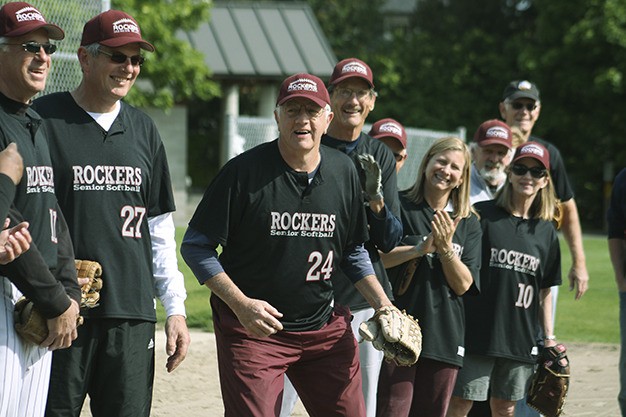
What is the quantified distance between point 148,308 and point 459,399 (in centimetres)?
255

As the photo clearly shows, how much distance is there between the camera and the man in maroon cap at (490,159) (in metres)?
7.21

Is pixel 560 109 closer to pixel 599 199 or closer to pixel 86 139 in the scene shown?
pixel 599 199

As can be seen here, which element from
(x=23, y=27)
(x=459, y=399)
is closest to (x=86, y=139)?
(x=23, y=27)

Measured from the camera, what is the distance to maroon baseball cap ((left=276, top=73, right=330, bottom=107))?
4.84 metres

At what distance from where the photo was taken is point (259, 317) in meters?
4.59

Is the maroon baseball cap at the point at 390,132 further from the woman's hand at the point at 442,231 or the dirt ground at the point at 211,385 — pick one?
the dirt ground at the point at 211,385

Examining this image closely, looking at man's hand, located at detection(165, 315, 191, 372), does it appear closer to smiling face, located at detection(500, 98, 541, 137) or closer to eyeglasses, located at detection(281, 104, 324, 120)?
eyeglasses, located at detection(281, 104, 324, 120)

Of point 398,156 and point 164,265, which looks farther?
point 398,156

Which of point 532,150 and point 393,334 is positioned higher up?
point 532,150

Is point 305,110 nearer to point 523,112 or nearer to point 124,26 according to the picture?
point 124,26

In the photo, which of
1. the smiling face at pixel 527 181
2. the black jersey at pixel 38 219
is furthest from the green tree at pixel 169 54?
the black jersey at pixel 38 219

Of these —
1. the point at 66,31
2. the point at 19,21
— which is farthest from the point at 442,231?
the point at 66,31

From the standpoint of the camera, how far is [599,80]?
3500cm

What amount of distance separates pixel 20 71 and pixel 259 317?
1.48 meters
